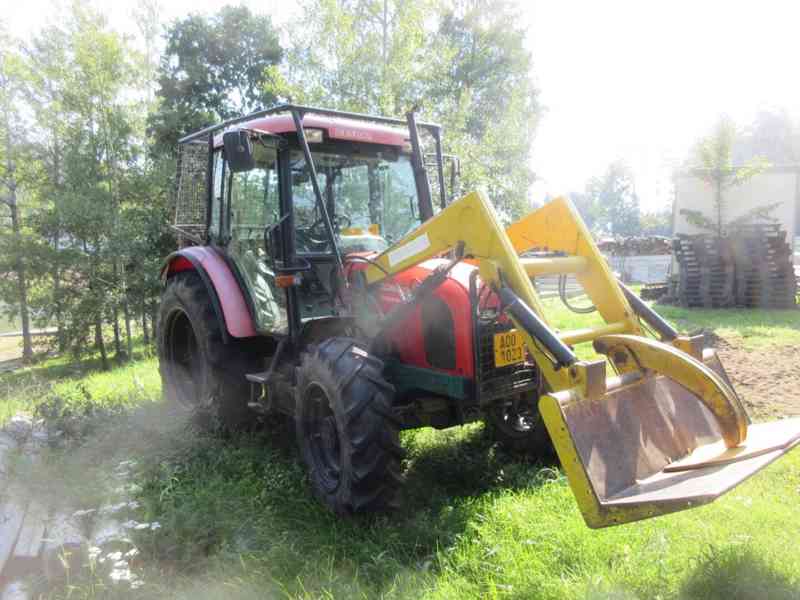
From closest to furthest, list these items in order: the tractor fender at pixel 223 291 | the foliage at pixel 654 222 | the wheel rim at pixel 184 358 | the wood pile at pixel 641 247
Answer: the tractor fender at pixel 223 291, the wheel rim at pixel 184 358, the wood pile at pixel 641 247, the foliage at pixel 654 222

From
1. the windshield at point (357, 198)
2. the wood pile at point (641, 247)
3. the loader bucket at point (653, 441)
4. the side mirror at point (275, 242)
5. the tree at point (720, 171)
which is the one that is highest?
the tree at point (720, 171)

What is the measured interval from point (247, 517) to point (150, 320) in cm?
1113

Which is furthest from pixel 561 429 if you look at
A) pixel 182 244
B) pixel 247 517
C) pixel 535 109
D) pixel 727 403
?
pixel 535 109

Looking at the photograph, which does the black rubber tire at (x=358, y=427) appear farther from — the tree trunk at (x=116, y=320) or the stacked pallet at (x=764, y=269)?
the stacked pallet at (x=764, y=269)

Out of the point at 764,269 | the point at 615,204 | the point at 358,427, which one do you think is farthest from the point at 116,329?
the point at 615,204

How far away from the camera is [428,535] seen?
3.12 m

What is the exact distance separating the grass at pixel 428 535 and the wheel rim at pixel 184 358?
30.8 inches

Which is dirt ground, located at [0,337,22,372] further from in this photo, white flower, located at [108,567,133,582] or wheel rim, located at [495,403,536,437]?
wheel rim, located at [495,403,536,437]

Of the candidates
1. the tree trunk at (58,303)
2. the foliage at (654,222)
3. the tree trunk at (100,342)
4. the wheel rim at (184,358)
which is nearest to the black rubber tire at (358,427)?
the wheel rim at (184,358)

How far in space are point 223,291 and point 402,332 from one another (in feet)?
4.89

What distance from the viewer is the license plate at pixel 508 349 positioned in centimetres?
339

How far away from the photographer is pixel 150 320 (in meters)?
13.5

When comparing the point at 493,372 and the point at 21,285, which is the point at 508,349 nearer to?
the point at 493,372

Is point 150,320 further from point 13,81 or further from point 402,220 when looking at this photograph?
point 402,220
